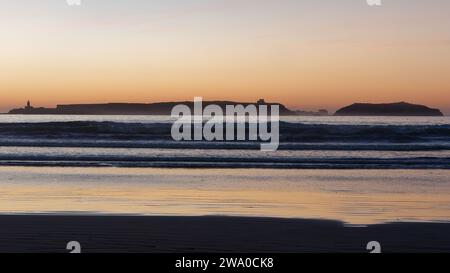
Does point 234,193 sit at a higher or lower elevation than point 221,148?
lower

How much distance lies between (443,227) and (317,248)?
7.99 feet

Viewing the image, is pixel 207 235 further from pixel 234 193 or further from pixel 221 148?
pixel 221 148

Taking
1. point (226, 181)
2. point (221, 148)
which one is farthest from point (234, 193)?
point (221, 148)

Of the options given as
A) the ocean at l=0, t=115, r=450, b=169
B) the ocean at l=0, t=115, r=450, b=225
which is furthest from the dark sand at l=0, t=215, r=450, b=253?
the ocean at l=0, t=115, r=450, b=169

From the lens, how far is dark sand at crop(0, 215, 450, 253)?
8.02 meters

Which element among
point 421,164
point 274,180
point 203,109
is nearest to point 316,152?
point 421,164

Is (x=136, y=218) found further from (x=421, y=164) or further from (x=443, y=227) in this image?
(x=421, y=164)

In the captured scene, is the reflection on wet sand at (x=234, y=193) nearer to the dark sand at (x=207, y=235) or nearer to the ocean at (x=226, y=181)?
A: the ocean at (x=226, y=181)

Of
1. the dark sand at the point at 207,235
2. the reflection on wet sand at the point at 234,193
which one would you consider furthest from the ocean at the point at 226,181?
the dark sand at the point at 207,235

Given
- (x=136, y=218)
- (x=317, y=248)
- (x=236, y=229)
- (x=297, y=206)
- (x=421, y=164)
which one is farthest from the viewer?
(x=421, y=164)

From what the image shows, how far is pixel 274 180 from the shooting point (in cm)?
1547

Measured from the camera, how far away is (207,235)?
8750mm

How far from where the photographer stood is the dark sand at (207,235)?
802 cm
